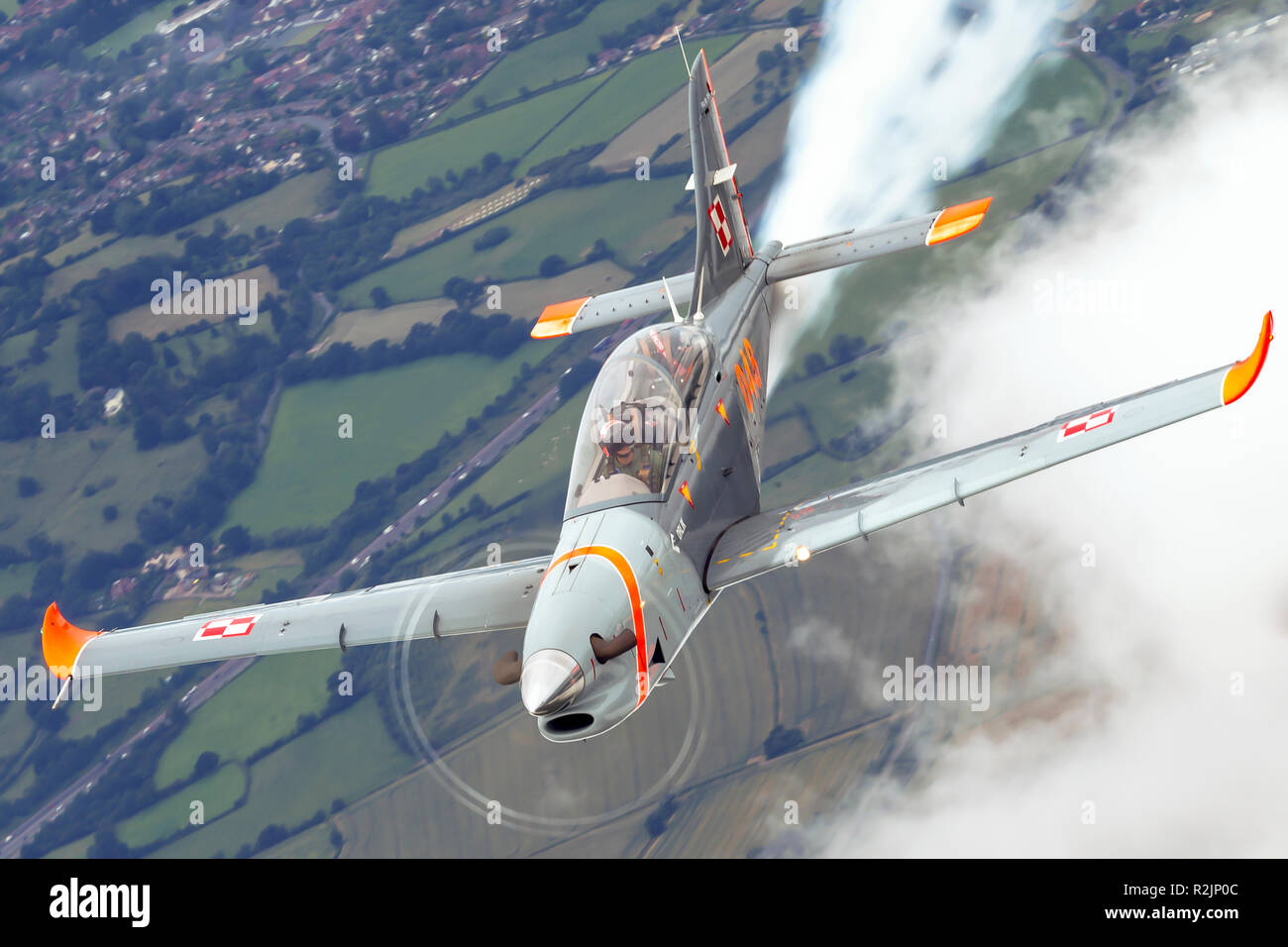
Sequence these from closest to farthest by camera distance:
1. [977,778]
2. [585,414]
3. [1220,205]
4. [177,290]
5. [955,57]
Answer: [585,414], [977,778], [1220,205], [955,57], [177,290]

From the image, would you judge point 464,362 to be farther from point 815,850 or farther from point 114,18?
point 114,18

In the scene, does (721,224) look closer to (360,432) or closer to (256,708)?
(256,708)

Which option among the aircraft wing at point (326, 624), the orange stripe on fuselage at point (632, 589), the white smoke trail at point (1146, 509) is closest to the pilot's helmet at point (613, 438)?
the orange stripe on fuselage at point (632, 589)

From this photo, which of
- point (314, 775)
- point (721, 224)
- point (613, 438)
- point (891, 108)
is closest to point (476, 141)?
point (891, 108)

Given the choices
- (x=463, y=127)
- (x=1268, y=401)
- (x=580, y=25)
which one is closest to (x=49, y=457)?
(x=463, y=127)

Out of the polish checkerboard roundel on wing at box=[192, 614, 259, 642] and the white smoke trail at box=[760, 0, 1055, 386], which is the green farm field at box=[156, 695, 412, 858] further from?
the polish checkerboard roundel on wing at box=[192, 614, 259, 642]
